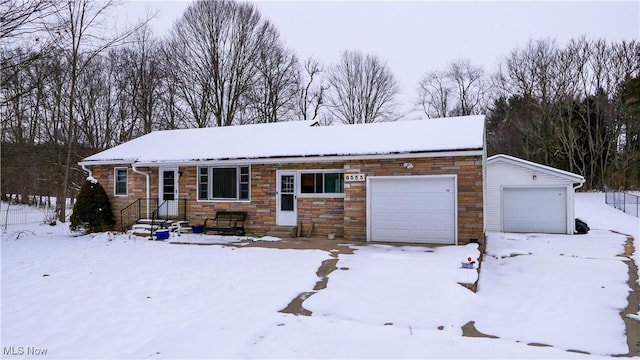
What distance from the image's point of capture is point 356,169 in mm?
11117

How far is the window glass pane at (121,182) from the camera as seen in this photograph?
1454cm

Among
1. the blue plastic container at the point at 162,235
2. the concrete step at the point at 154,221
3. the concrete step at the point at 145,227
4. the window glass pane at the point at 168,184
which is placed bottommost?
the blue plastic container at the point at 162,235

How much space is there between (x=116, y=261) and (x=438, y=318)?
7.09m

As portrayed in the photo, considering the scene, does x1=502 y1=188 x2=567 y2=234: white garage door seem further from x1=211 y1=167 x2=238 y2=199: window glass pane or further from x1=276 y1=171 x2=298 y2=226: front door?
x1=211 y1=167 x2=238 y2=199: window glass pane

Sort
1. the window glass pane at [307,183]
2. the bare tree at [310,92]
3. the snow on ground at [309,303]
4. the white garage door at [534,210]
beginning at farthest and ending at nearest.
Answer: the bare tree at [310,92]
the white garage door at [534,210]
the window glass pane at [307,183]
the snow on ground at [309,303]

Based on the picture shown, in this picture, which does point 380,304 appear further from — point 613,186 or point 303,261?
point 613,186

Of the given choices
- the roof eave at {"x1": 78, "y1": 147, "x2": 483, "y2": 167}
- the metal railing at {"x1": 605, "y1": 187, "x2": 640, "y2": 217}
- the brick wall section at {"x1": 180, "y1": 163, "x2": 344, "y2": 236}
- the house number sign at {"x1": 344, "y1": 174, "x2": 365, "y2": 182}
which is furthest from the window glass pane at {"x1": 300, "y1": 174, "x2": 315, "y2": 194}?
the metal railing at {"x1": 605, "y1": 187, "x2": 640, "y2": 217}

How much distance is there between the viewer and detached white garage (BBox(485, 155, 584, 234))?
540 inches

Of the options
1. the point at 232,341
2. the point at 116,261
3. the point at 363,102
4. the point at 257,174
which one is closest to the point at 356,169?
the point at 257,174

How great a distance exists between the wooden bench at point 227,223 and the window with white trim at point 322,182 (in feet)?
7.49

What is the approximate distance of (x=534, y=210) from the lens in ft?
46.5

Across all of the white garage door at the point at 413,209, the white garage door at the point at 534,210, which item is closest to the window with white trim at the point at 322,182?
the white garage door at the point at 413,209

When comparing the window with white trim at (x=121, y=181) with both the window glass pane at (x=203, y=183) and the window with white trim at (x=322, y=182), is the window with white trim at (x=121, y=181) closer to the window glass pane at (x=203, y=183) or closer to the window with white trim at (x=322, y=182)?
the window glass pane at (x=203, y=183)

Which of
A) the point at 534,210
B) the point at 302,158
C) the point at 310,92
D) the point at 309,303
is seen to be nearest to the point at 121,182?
the point at 302,158
